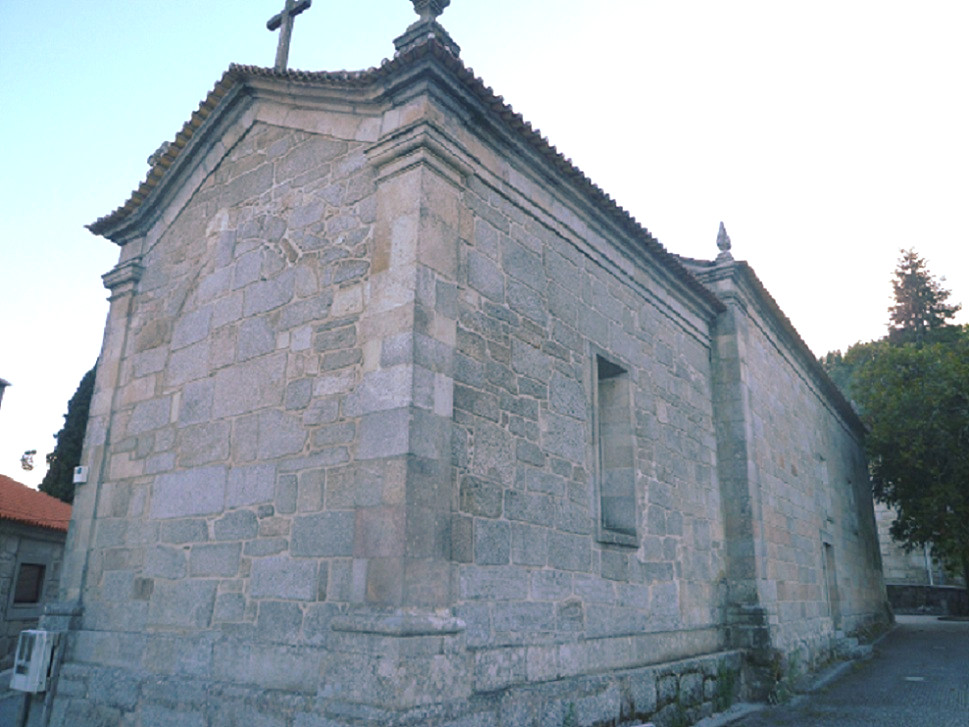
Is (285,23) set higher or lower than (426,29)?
higher

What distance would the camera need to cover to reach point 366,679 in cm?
397

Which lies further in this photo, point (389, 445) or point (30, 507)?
point (30, 507)

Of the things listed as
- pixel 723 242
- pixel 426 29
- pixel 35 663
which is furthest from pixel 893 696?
pixel 35 663

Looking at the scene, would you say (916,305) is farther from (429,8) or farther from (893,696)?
(429,8)

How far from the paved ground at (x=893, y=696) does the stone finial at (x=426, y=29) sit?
674cm

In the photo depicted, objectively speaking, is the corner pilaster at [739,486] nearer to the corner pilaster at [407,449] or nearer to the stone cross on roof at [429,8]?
the corner pilaster at [407,449]

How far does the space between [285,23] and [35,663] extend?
7.23 m

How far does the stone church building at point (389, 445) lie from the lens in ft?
14.6

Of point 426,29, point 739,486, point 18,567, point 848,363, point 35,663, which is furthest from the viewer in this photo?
point 848,363

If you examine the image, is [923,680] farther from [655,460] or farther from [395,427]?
[395,427]

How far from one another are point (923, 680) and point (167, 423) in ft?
32.7

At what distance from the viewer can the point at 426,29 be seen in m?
5.44

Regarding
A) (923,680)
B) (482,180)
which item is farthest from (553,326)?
(923,680)

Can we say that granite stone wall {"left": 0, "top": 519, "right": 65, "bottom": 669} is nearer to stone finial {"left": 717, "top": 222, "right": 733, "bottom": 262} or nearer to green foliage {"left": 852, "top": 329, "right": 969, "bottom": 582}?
stone finial {"left": 717, "top": 222, "right": 733, "bottom": 262}
